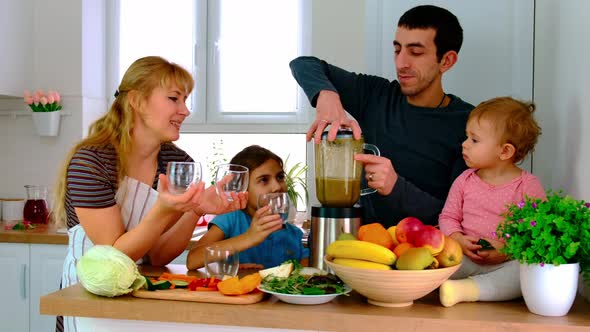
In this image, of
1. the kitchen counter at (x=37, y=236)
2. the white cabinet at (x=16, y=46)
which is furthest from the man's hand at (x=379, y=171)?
the white cabinet at (x=16, y=46)

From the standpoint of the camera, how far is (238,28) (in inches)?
151

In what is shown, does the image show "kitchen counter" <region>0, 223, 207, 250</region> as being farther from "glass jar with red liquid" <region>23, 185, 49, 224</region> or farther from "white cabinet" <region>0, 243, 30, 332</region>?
"glass jar with red liquid" <region>23, 185, 49, 224</region>

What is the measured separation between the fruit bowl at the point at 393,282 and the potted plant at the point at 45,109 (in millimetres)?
2692

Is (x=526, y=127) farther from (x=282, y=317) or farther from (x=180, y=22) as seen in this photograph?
(x=180, y=22)

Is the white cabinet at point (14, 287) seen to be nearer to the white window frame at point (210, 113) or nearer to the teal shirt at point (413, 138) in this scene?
the white window frame at point (210, 113)

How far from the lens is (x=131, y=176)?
1986mm

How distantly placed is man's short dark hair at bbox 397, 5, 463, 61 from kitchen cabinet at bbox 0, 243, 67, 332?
2.04 meters

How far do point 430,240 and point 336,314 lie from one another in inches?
10.0

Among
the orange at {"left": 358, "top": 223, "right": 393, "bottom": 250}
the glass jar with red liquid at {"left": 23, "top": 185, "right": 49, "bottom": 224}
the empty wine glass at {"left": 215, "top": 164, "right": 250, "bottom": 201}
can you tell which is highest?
the empty wine glass at {"left": 215, "top": 164, "right": 250, "bottom": 201}

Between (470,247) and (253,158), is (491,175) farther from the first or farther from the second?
(253,158)

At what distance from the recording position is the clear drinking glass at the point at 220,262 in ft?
5.48

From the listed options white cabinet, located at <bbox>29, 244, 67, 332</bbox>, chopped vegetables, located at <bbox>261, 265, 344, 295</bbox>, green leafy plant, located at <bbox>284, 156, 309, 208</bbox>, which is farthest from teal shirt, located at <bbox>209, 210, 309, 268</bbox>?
white cabinet, located at <bbox>29, 244, 67, 332</bbox>

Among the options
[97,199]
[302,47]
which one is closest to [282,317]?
[97,199]

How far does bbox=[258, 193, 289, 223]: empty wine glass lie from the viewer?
1.77 metres
